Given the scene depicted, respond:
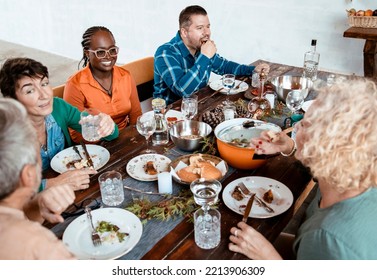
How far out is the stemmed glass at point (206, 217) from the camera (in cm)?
137

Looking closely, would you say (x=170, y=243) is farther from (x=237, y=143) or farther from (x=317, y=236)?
(x=237, y=143)

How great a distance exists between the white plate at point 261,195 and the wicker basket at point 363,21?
272 cm

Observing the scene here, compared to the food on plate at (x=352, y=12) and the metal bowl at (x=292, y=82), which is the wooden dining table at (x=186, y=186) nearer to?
the metal bowl at (x=292, y=82)

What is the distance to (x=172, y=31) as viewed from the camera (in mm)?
5355

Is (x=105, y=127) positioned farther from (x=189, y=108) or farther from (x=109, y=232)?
(x=109, y=232)

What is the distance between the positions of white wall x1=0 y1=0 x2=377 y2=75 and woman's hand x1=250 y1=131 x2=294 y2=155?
2.76 m

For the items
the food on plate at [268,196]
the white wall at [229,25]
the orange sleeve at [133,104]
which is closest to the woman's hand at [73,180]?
the food on plate at [268,196]

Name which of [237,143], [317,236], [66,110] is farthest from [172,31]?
[317,236]

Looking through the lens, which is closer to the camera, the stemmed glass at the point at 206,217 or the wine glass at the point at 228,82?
the stemmed glass at the point at 206,217

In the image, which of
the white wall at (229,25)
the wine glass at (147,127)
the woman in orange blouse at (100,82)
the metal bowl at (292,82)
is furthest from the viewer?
the white wall at (229,25)

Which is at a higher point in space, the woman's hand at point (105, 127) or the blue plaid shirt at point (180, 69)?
the blue plaid shirt at point (180, 69)

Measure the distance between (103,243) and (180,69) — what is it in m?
1.70

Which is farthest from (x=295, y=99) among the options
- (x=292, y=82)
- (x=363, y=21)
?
(x=363, y=21)

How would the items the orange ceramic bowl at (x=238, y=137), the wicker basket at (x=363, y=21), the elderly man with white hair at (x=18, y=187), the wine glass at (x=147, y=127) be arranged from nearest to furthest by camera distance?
the elderly man with white hair at (x=18, y=187) → the orange ceramic bowl at (x=238, y=137) → the wine glass at (x=147, y=127) → the wicker basket at (x=363, y=21)
